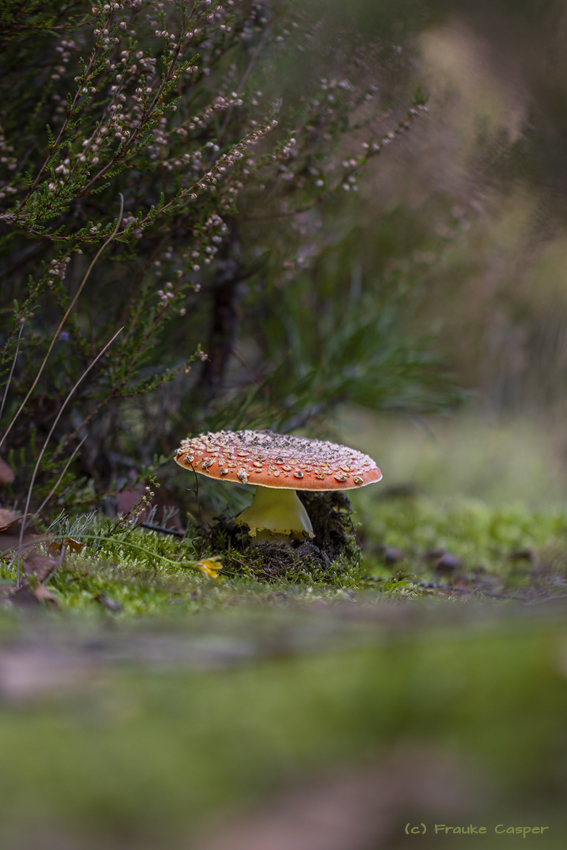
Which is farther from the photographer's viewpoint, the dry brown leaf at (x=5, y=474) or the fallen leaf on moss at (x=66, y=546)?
the dry brown leaf at (x=5, y=474)

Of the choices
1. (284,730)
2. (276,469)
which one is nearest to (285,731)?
(284,730)

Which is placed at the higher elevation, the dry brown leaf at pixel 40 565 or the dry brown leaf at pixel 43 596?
the dry brown leaf at pixel 43 596

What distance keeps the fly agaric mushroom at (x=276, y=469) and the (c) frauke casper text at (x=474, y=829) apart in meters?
0.84

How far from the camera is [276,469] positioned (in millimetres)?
1420

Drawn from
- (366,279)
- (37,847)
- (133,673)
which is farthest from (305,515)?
(366,279)

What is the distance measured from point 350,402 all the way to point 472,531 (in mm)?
885

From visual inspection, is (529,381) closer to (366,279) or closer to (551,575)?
(366,279)

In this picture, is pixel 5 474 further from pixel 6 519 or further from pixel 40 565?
pixel 40 565

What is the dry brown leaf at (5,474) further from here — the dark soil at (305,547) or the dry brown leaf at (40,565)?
the dark soil at (305,547)

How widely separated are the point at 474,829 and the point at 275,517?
41.4 inches

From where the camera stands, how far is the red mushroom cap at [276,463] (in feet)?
4.63

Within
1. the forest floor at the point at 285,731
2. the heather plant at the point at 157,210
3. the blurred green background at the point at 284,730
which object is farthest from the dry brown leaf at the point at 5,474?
the forest floor at the point at 285,731

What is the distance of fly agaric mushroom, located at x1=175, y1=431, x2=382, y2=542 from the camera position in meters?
1.42

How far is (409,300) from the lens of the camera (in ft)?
12.5
